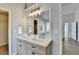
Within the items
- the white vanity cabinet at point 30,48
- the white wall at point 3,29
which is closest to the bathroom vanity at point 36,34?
the white vanity cabinet at point 30,48

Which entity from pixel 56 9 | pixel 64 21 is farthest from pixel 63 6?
pixel 64 21

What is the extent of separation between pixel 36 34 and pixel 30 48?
25cm

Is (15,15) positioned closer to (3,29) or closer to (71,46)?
(3,29)

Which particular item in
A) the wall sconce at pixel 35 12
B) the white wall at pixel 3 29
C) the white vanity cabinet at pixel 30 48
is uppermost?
the wall sconce at pixel 35 12

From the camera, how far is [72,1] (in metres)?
1.62

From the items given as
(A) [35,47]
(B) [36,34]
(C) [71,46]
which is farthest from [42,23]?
(C) [71,46]

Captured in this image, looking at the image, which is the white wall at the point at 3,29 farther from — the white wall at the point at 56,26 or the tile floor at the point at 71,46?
the tile floor at the point at 71,46

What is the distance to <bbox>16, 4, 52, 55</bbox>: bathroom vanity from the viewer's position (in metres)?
1.61

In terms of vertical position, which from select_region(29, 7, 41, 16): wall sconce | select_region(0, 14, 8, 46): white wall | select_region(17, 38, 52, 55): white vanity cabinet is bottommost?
select_region(17, 38, 52, 55): white vanity cabinet

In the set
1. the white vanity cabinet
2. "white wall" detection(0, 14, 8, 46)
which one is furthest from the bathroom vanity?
"white wall" detection(0, 14, 8, 46)

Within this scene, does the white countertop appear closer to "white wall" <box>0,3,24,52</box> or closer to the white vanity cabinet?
the white vanity cabinet

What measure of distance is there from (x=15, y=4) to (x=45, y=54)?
0.94 metres

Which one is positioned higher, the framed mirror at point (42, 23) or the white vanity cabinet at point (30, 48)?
the framed mirror at point (42, 23)

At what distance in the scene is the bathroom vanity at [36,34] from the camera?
5.28ft
